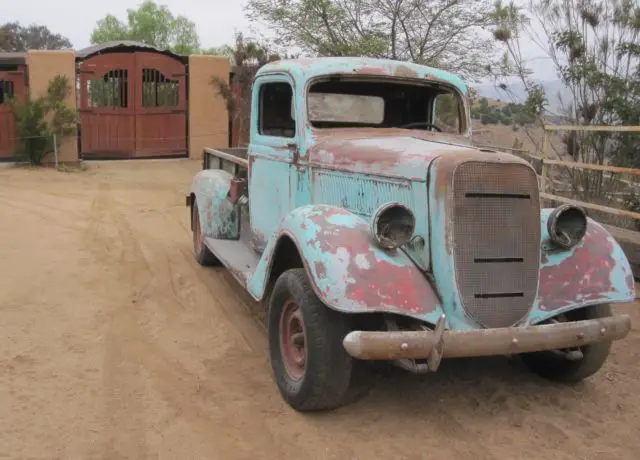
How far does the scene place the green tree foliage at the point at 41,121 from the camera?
14398mm

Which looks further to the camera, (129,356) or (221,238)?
(221,238)

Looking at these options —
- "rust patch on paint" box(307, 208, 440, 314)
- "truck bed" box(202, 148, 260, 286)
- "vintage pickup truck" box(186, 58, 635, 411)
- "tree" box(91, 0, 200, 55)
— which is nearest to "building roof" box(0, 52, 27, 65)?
"truck bed" box(202, 148, 260, 286)

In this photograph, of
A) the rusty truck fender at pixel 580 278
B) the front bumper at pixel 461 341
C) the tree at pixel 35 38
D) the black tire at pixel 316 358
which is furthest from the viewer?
the tree at pixel 35 38

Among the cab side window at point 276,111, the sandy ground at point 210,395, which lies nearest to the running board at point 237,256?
the sandy ground at point 210,395

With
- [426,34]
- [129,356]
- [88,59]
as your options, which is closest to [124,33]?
[88,59]

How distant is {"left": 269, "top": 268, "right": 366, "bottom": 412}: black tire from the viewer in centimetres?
338

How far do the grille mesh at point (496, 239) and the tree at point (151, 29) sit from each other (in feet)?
118

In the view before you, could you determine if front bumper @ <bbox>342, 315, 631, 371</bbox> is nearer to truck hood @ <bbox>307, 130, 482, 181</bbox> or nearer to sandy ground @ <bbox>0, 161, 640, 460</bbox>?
sandy ground @ <bbox>0, 161, 640, 460</bbox>

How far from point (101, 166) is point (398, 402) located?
43.5 feet

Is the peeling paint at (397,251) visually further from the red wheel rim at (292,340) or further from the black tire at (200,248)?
the black tire at (200,248)

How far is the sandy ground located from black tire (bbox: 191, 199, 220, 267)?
1.46 feet

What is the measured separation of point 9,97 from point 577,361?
14572mm

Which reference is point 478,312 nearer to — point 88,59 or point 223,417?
point 223,417

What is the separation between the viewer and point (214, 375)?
407cm
